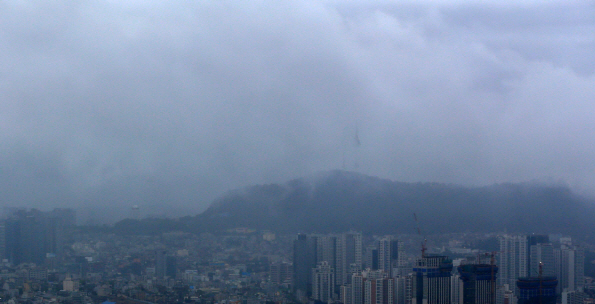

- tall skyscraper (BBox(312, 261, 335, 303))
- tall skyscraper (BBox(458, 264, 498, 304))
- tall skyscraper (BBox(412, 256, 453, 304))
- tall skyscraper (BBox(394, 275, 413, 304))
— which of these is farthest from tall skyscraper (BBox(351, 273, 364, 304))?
tall skyscraper (BBox(458, 264, 498, 304))

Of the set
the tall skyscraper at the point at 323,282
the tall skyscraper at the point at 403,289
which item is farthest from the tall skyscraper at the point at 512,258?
the tall skyscraper at the point at 323,282

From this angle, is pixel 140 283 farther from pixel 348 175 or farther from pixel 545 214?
pixel 545 214

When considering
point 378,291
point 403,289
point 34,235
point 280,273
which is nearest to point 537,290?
point 403,289

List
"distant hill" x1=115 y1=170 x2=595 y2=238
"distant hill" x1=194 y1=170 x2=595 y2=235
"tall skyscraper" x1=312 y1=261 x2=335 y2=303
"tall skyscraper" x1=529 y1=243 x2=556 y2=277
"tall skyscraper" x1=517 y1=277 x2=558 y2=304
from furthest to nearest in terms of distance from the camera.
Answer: "distant hill" x1=194 y1=170 x2=595 y2=235
"distant hill" x1=115 y1=170 x2=595 y2=238
"tall skyscraper" x1=529 y1=243 x2=556 y2=277
"tall skyscraper" x1=517 y1=277 x2=558 y2=304
"tall skyscraper" x1=312 y1=261 x2=335 y2=303

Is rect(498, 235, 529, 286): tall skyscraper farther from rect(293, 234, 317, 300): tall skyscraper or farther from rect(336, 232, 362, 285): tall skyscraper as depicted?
rect(293, 234, 317, 300): tall skyscraper

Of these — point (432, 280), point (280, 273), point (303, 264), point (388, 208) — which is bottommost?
point (432, 280)

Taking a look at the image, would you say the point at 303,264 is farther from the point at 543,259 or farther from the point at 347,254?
the point at 543,259

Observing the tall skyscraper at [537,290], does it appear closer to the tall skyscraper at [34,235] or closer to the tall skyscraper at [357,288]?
the tall skyscraper at [357,288]
